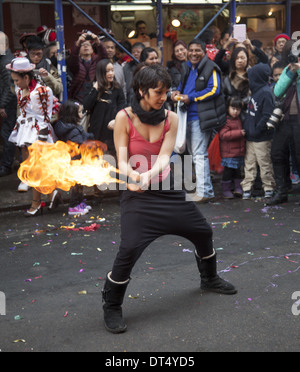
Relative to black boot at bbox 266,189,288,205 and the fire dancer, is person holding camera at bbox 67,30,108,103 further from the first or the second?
the fire dancer

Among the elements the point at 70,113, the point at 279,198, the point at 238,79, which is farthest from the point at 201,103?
the point at 70,113

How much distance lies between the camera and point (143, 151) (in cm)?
404

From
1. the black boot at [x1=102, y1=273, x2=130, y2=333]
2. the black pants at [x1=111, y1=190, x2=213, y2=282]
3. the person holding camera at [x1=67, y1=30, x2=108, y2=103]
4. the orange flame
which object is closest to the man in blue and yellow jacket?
the orange flame

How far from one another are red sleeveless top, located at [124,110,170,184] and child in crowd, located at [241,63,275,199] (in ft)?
12.3

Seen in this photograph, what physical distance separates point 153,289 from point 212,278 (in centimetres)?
52

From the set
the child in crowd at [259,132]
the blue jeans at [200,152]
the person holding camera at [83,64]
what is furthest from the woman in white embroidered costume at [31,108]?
the child in crowd at [259,132]

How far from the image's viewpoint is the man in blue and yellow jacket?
24.2ft

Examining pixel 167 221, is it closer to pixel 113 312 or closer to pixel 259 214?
pixel 113 312

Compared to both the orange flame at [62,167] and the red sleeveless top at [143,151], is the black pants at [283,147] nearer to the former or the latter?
the orange flame at [62,167]

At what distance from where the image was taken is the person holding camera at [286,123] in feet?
23.5

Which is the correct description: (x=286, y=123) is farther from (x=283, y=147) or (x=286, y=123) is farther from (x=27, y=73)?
(x=27, y=73)

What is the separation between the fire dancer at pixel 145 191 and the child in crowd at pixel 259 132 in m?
3.75

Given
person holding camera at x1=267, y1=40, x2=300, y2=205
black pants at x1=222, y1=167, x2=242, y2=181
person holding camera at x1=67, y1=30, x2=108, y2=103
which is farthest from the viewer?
person holding camera at x1=67, y1=30, x2=108, y2=103

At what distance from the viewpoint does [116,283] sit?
388 centimetres
